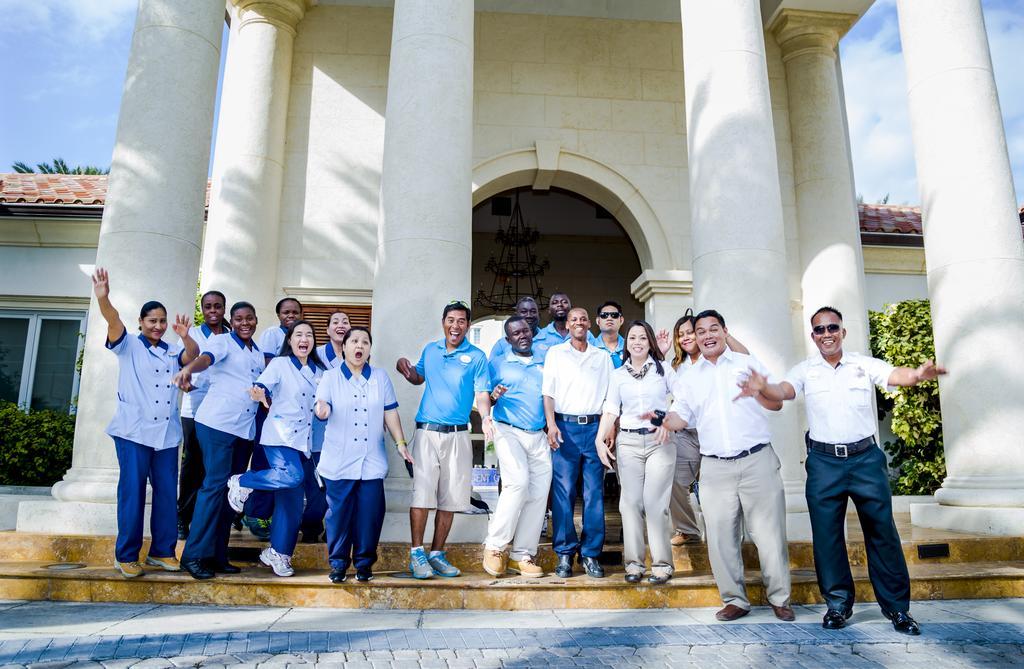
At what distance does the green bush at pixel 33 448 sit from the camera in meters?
9.14

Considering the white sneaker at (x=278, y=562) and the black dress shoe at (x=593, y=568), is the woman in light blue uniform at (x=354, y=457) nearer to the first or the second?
the white sneaker at (x=278, y=562)

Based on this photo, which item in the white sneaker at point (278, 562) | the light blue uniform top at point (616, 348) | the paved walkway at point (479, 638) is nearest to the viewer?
the paved walkway at point (479, 638)

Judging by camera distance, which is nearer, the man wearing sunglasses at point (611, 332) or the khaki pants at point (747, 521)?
the khaki pants at point (747, 521)

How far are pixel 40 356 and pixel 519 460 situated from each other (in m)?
10.5

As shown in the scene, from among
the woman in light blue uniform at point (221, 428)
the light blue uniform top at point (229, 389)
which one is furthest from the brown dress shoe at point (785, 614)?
the light blue uniform top at point (229, 389)

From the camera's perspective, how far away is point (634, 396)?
516 centimetres

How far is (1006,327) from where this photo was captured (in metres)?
6.84

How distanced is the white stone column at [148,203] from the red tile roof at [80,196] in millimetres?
5914

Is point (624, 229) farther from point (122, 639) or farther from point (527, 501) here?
point (122, 639)

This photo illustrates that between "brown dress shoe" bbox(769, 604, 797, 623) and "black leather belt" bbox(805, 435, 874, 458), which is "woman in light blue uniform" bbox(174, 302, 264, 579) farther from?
"black leather belt" bbox(805, 435, 874, 458)

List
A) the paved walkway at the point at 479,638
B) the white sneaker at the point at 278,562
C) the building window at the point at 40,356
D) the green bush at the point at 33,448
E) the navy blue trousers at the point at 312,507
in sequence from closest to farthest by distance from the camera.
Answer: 1. the paved walkway at the point at 479,638
2. the white sneaker at the point at 278,562
3. the navy blue trousers at the point at 312,507
4. the green bush at the point at 33,448
5. the building window at the point at 40,356

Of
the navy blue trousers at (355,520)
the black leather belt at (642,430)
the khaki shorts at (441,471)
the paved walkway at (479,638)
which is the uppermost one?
the black leather belt at (642,430)

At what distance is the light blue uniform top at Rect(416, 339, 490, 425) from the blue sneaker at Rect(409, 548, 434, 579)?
3.16ft

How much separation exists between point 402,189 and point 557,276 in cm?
1267
